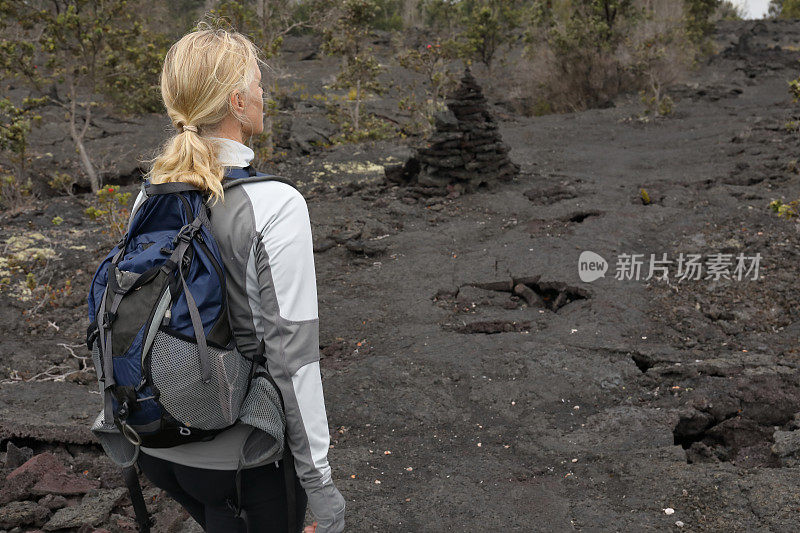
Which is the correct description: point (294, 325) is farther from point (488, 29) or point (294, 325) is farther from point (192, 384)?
point (488, 29)

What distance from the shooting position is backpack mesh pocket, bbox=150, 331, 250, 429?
55.9 inches

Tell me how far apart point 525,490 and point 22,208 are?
8.48m

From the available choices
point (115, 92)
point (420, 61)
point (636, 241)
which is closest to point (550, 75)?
point (420, 61)

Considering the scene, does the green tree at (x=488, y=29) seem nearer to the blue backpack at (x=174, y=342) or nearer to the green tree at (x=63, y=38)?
the green tree at (x=63, y=38)

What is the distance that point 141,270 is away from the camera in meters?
1.46

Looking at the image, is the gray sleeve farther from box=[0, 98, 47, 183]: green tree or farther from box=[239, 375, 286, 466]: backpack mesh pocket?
box=[0, 98, 47, 183]: green tree

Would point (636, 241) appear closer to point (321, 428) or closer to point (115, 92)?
point (321, 428)

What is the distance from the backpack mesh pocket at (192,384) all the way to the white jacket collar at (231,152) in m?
0.44

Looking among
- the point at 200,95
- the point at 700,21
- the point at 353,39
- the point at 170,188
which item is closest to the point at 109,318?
the point at 170,188

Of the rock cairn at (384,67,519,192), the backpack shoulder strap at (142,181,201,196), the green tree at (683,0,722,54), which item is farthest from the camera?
the green tree at (683,0,722,54)

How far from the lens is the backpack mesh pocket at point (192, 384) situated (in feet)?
4.66

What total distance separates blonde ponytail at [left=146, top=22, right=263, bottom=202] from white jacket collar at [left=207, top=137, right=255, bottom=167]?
1 centimetres

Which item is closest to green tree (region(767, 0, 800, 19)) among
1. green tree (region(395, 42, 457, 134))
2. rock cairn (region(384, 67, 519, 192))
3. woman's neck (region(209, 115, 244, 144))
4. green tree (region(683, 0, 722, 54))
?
green tree (region(683, 0, 722, 54))

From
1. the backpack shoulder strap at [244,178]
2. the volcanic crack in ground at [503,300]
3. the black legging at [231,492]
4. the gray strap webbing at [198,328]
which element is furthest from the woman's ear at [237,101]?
the volcanic crack in ground at [503,300]
